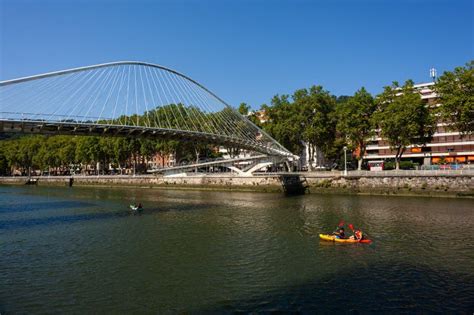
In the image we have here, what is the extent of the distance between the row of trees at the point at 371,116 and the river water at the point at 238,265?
829 inches

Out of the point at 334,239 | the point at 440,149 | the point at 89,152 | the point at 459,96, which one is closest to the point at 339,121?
the point at 459,96

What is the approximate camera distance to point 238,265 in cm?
2062

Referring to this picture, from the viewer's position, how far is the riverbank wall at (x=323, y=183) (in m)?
49.8

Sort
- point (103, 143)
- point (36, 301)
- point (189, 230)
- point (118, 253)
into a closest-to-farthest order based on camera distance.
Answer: point (36, 301)
point (118, 253)
point (189, 230)
point (103, 143)

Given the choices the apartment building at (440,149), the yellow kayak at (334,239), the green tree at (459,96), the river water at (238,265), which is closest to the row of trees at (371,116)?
the green tree at (459,96)

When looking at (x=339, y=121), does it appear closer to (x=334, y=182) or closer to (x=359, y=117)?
(x=359, y=117)

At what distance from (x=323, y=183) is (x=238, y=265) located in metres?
43.7

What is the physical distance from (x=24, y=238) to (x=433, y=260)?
27.7 m

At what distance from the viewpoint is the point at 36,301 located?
16.0m

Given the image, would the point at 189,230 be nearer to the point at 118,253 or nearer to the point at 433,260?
the point at 118,253

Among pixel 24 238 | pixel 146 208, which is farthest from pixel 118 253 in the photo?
pixel 146 208

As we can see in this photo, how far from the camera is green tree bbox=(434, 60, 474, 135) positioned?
162 ft

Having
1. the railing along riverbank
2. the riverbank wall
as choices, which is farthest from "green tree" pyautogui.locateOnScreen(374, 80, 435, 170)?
the riverbank wall

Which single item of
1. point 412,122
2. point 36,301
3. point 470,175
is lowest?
point 36,301
